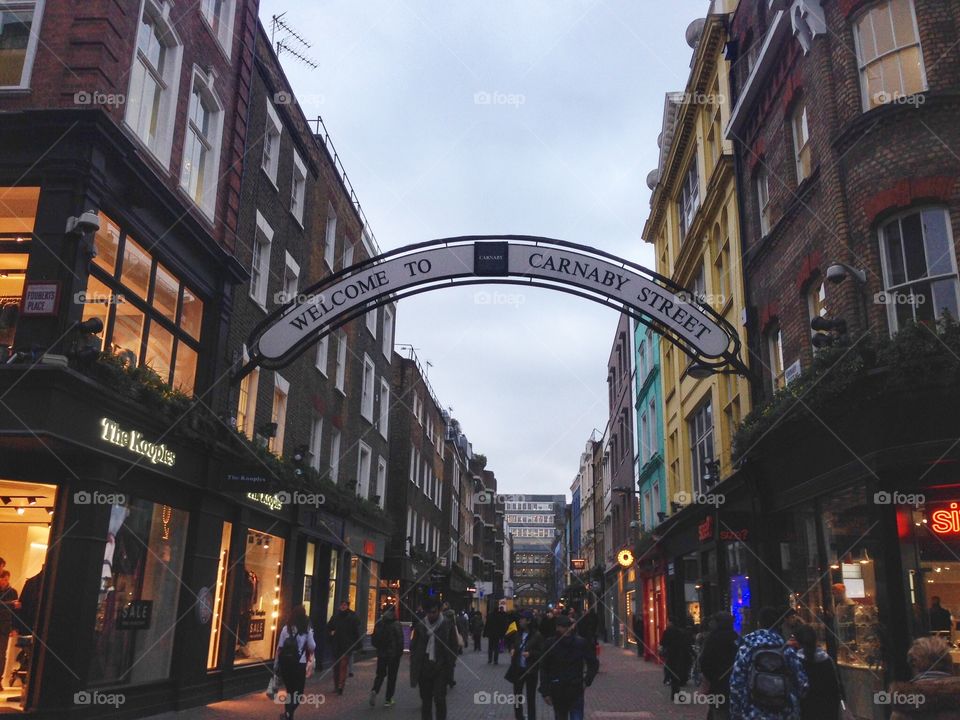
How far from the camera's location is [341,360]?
26.8 m

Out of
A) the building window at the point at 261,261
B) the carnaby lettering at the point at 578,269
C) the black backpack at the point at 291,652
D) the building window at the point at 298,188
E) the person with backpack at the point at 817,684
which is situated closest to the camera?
the person with backpack at the point at 817,684

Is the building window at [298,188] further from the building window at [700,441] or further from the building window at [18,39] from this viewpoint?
the building window at [700,441]

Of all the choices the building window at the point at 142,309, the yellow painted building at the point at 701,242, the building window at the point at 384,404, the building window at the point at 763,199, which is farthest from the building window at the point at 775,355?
the building window at the point at 384,404

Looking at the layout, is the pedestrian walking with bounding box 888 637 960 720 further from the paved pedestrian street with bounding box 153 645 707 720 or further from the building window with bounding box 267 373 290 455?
the building window with bounding box 267 373 290 455

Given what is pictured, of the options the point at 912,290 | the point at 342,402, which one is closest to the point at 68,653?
the point at 912,290

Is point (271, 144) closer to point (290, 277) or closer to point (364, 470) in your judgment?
point (290, 277)

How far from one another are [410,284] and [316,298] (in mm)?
1701

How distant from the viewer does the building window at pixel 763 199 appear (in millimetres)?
18312

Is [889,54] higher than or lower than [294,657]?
higher

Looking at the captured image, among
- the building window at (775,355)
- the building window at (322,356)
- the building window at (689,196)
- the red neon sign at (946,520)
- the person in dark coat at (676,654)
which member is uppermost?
the building window at (689,196)

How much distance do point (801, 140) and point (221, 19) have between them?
469 inches

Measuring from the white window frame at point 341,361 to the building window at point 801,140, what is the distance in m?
15.1

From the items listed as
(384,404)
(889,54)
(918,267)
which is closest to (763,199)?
(889,54)

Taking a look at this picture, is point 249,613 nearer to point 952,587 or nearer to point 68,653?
point 68,653
